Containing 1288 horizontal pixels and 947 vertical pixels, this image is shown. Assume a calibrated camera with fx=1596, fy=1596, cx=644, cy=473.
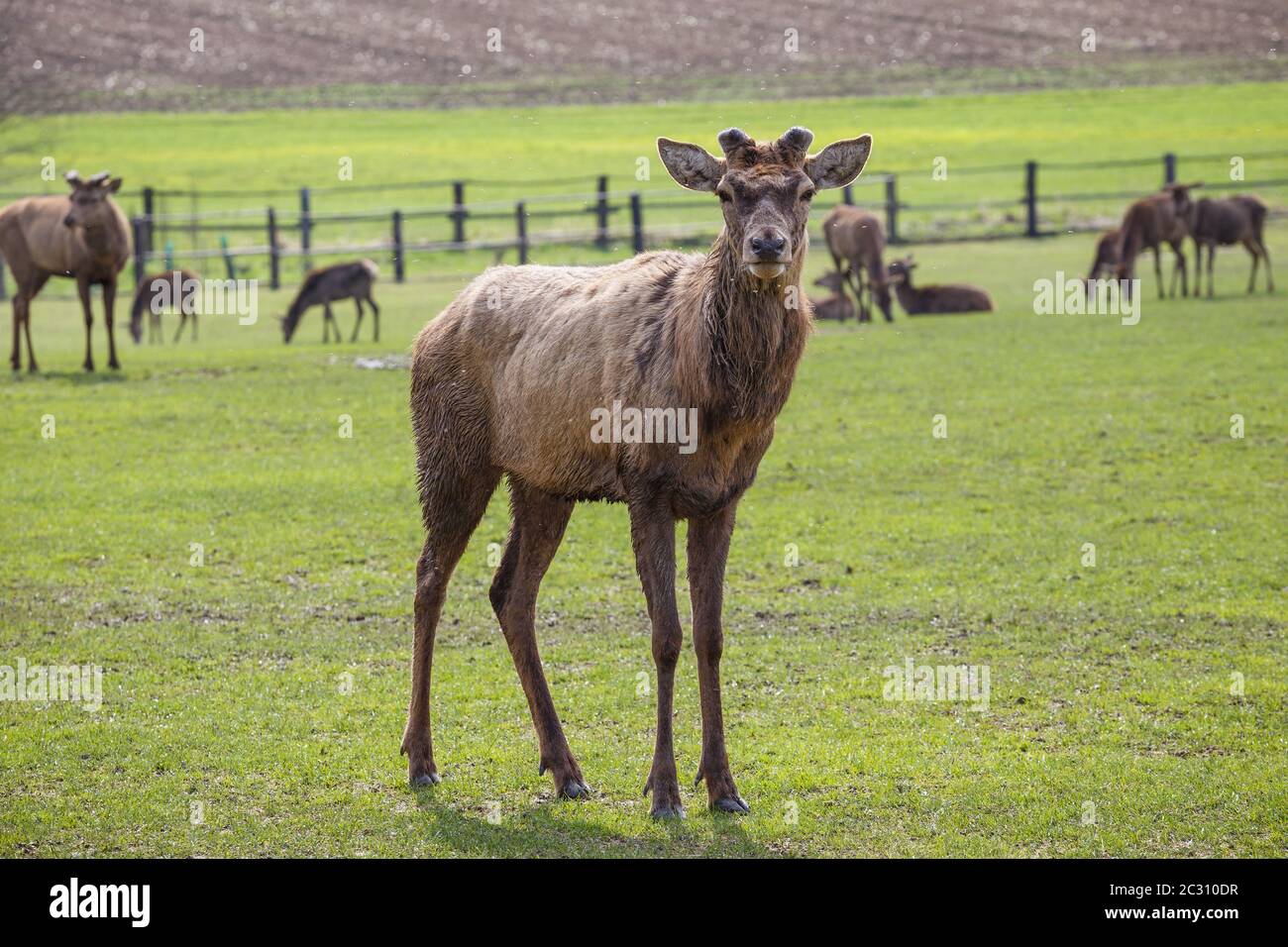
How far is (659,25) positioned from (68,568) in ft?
247

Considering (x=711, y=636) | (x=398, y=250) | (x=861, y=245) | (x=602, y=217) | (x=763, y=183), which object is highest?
(x=763, y=183)

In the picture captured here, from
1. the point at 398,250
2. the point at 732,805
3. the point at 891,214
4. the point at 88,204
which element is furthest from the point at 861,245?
the point at 732,805

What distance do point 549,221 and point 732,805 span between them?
3858 centimetres

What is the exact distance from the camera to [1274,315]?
2205 cm

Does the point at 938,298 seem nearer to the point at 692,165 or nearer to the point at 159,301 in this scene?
the point at 159,301

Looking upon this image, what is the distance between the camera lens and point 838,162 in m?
6.62

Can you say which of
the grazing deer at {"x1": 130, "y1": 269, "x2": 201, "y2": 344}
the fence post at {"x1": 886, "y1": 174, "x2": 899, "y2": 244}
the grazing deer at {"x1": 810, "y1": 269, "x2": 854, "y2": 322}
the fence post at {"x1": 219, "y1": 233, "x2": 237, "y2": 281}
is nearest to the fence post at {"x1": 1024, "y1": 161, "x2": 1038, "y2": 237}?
the fence post at {"x1": 886, "y1": 174, "x2": 899, "y2": 244}

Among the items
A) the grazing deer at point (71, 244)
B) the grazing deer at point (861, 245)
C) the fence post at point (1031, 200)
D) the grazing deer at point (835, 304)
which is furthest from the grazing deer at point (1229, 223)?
the grazing deer at point (71, 244)

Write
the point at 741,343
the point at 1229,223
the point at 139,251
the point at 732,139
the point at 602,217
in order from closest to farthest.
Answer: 1. the point at 732,139
2. the point at 741,343
3. the point at 1229,223
4. the point at 139,251
5. the point at 602,217

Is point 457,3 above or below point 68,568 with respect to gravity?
above

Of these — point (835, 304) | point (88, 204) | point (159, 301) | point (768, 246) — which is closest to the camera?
point (768, 246)

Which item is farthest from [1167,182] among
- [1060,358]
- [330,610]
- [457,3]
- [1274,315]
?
[457,3]

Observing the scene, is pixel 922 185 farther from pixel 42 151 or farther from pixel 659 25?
pixel 659 25

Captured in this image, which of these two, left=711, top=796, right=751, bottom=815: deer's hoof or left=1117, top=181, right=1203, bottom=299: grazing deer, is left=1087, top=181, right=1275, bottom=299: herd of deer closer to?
left=1117, top=181, right=1203, bottom=299: grazing deer
